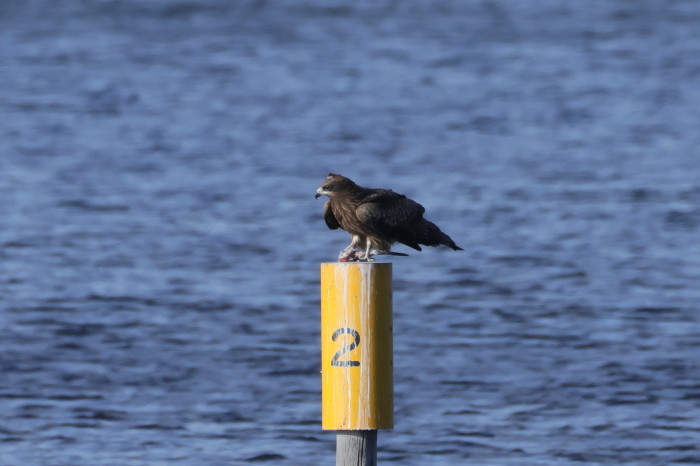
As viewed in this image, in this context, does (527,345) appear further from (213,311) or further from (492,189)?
(492,189)

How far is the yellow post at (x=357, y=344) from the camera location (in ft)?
22.6

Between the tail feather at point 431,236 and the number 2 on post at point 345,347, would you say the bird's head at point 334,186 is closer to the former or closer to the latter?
the tail feather at point 431,236

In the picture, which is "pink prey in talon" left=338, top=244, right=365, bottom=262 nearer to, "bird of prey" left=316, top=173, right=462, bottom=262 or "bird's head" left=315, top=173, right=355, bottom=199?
"bird of prey" left=316, top=173, right=462, bottom=262

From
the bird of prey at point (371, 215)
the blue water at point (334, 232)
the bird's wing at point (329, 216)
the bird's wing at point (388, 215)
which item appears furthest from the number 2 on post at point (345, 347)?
the blue water at point (334, 232)

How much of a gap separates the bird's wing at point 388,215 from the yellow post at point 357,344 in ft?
3.12

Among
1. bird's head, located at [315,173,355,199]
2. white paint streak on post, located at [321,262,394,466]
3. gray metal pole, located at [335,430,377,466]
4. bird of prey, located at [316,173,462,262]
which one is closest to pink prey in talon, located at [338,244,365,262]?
bird of prey, located at [316,173,462,262]

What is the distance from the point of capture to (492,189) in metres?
23.8

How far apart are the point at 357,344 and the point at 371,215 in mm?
1153

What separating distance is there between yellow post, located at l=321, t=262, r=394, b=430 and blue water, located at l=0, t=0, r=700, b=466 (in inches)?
147

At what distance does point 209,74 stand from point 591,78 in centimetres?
1003

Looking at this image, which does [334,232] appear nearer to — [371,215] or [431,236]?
[431,236]

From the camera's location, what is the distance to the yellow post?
22.6 feet

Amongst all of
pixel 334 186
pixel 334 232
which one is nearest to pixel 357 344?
pixel 334 186

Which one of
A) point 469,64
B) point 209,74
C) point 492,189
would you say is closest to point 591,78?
point 469,64
